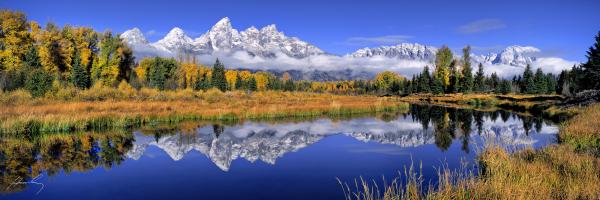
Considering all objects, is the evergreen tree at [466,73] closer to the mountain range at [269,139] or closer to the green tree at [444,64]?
the green tree at [444,64]

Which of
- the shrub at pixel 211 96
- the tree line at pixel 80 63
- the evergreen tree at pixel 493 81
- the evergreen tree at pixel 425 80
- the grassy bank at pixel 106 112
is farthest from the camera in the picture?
the evergreen tree at pixel 493 81

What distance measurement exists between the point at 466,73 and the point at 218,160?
73.0 m

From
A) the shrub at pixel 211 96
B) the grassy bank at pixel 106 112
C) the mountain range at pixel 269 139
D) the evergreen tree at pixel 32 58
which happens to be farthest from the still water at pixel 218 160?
the evergreen tree at pixel 32 58

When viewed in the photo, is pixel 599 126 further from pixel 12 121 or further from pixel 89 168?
pixel 12 121

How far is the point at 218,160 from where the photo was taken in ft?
52.2

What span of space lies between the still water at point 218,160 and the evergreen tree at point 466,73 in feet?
191

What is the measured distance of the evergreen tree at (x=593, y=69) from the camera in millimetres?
52263

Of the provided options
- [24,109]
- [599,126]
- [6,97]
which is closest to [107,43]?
[6,97]

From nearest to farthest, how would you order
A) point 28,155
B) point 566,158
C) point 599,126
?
1. point 566,158
2. point 28,155
3. point 599,126

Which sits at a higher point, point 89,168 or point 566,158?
point 566,158

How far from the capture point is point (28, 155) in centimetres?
1547

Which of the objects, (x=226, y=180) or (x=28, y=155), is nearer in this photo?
(x=226, y=180)

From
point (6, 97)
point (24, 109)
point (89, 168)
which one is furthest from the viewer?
point (6, 97)

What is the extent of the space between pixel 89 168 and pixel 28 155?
3.32 m
